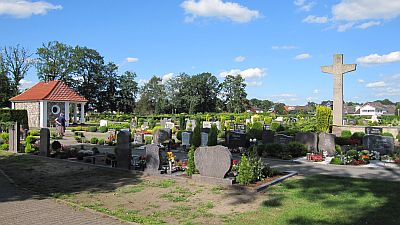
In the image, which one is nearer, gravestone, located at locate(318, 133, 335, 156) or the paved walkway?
the paved walkway

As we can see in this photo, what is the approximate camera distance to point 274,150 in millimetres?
17031

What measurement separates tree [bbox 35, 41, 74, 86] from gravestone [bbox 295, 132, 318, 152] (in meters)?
54.1

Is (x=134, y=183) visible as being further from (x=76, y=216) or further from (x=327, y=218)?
(x=327, y=218)

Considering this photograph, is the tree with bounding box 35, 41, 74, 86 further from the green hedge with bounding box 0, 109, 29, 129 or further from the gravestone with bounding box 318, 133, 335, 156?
the gravestone with bounding box 318, 133, 335, 156

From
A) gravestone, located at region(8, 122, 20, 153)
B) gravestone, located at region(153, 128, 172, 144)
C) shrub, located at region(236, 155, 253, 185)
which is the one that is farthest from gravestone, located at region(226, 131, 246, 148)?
gravestone, located at region(8, 122, 20, 153)

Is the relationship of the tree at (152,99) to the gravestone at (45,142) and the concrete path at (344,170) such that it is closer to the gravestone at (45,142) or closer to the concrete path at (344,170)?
the gravestone at (45,142)

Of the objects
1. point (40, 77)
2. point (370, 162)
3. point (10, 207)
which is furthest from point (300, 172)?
point (40, 77)

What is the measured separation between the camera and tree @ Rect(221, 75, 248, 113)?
332ft

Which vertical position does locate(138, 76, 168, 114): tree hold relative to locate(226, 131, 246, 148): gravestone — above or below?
above

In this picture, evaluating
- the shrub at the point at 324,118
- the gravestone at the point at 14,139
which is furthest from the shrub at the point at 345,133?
the gravestone at the point at 14,139

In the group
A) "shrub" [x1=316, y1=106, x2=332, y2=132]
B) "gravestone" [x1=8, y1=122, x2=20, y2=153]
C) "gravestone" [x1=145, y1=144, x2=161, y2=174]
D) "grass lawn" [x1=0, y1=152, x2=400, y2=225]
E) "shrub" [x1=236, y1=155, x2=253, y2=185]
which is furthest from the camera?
"shrub" [x1=316, y1=106, x2=332, y2=132]

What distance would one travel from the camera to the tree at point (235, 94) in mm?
101062

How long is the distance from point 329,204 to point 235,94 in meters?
94.6

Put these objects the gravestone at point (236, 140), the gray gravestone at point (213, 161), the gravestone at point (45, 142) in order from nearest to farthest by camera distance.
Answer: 1. the gray gravestone at point (213, 161)
2. the gravestone at point (45, 142)
3. the gravestone at point (236, 140)
